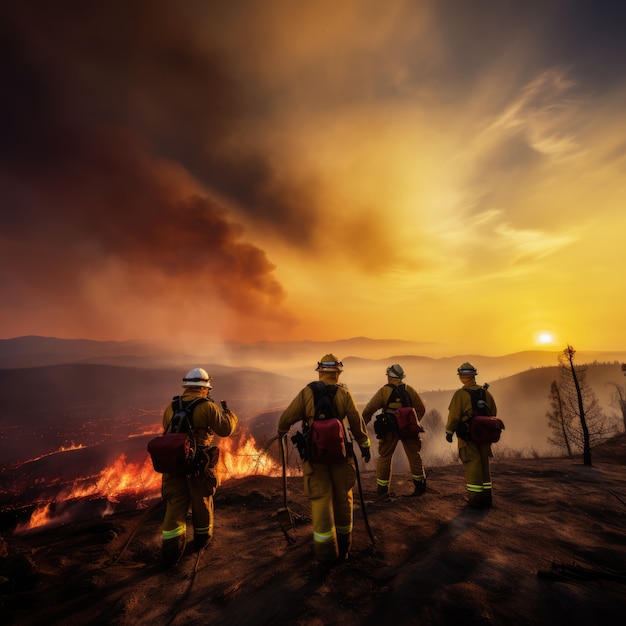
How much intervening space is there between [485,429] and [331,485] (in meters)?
4.11

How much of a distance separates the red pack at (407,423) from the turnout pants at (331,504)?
3.24m

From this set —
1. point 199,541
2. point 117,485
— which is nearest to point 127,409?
point 117,485

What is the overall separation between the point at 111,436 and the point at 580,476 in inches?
2918

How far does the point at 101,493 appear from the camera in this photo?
28.7 meters

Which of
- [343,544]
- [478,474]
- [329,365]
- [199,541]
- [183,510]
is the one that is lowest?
[199,541]

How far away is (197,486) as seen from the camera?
5.37 m

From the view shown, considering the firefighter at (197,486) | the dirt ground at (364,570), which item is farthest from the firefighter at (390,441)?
the firefighter at (197,486)

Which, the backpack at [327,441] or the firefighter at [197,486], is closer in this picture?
the backpack at [327,441]

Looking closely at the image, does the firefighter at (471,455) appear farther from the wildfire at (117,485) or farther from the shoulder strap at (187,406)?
the wildfire at (117,485)

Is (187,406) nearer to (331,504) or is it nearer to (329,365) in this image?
(329,365)

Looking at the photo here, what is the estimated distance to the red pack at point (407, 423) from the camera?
755 centimetres

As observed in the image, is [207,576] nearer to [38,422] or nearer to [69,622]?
[69,622]

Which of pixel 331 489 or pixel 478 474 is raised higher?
pixel 331 489

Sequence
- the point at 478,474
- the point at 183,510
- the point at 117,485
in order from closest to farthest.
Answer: the point at 183,510 < the point at 478,474 < the point at 117,485
